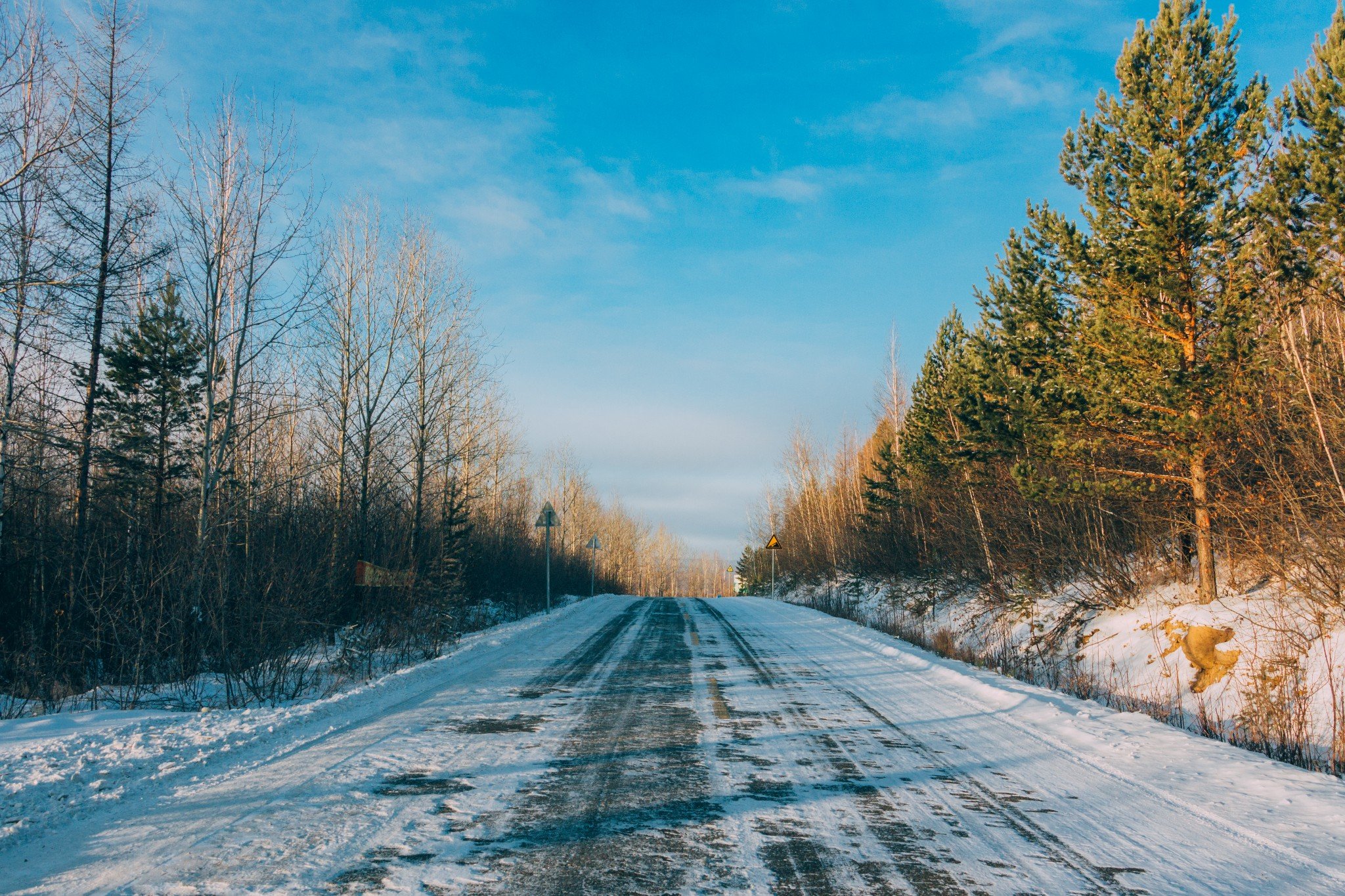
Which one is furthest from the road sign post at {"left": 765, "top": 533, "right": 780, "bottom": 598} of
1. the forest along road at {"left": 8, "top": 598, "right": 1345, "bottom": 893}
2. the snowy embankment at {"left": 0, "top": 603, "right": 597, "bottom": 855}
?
the snowy embankment at {"left": 0, "top": 603, "right": 597, "bottom": 855}

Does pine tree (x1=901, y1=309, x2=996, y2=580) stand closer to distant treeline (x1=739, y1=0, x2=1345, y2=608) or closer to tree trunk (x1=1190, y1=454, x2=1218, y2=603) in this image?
distant treeline (x1=739, y1=0, x2=1345, y2=608)

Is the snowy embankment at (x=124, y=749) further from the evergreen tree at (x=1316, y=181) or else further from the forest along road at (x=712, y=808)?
the evergreen tree at (x=1316, y=181)

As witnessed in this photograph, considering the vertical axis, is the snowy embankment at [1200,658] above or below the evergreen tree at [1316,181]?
below

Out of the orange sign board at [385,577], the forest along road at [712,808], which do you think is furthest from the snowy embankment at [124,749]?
the orange sign board at [385,577]

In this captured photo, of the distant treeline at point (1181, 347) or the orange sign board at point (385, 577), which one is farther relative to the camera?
the orange sign board at point (385, 577)

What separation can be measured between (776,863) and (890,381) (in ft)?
101

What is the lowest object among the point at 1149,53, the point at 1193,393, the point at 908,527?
the point at 908,527

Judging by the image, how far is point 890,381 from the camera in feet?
107

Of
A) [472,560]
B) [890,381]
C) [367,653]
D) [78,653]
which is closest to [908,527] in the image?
[890,381]

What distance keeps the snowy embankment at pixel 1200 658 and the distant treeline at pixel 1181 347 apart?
0.51 metres

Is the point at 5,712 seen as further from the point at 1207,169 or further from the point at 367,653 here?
the point at 1207,169

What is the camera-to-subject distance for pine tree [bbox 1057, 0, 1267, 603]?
10.6 m

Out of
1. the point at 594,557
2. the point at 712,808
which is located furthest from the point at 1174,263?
the point at 594,557

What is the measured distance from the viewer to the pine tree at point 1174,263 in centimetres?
1065
